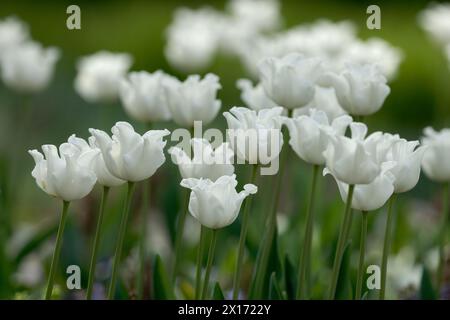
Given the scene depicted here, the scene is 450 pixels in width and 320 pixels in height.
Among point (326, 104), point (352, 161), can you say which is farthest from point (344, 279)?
point (352, 161)

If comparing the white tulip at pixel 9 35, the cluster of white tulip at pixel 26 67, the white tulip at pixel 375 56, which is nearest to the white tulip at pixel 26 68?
the cluster of white tulip at pixel 26 67

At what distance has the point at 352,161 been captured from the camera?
1459 millimetres

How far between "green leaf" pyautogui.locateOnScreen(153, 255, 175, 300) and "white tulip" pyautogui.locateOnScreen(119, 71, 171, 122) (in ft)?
1.26

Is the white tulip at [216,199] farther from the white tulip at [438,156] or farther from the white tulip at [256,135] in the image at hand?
the white tulip at [438,156]

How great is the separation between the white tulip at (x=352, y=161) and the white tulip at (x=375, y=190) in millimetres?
48

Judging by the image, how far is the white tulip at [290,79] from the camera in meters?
1.80

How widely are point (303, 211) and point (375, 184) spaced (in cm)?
111

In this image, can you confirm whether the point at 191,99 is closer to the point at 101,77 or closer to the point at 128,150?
the point at 128,150

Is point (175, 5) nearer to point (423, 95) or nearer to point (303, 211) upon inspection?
point (423, 95)

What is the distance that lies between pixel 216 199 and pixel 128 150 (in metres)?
0.16

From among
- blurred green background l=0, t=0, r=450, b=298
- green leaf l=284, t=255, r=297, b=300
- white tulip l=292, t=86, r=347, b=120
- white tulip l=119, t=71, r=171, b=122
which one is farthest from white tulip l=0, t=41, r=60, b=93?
green leaf l=284, t=255, r=297, b=300

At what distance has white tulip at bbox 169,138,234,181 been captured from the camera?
5.25 feet

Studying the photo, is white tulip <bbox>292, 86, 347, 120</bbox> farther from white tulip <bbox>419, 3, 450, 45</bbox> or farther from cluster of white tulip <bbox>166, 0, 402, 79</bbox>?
white tulip <bbox>419, 3, 450, 45</bbox>
